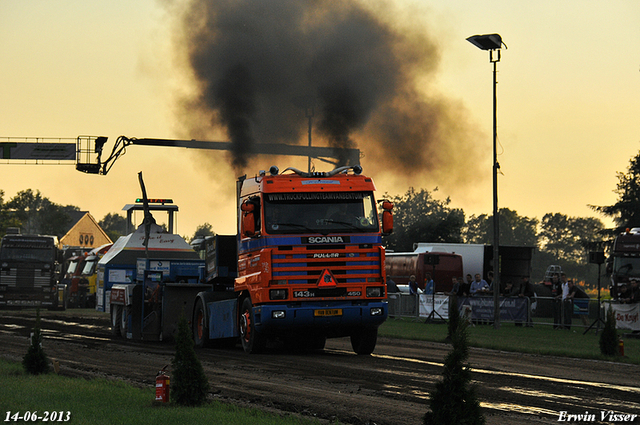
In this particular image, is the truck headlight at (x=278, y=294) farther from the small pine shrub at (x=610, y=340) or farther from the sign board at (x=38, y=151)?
the sign board at (x=38, y=151)

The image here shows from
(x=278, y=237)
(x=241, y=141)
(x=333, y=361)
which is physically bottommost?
(x=333, y=361)

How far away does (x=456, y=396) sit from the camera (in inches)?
267

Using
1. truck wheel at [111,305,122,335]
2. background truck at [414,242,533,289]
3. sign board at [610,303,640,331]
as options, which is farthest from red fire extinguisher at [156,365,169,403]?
background truck at [414,242,533,289]

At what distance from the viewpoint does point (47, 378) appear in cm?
1242

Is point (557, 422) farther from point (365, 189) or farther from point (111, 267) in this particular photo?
point (111, 267)

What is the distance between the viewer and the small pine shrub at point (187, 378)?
9.54 meters

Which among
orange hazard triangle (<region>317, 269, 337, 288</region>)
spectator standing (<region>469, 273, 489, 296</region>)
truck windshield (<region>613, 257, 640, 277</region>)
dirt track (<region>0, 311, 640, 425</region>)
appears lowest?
dirt track (<region>0, 311, 640, 425</region>)

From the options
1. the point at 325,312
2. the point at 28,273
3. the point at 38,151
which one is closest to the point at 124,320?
the point at 325,312

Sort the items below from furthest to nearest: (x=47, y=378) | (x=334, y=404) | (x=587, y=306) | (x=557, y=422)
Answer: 1. (x=587, y=306)
2. (x=47, y=378)
3. (x=334, y=404)
4. (x=557, y=422)

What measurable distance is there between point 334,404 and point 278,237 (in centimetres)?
617

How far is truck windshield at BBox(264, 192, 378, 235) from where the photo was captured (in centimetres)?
1623

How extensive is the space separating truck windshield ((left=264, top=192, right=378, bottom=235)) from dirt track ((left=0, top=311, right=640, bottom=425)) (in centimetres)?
250

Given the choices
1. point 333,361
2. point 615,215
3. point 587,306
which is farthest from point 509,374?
point 615,215

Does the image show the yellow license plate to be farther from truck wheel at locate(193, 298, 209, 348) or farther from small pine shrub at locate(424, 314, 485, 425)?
small pine shrub at locate(424, 314, 485, 425)
